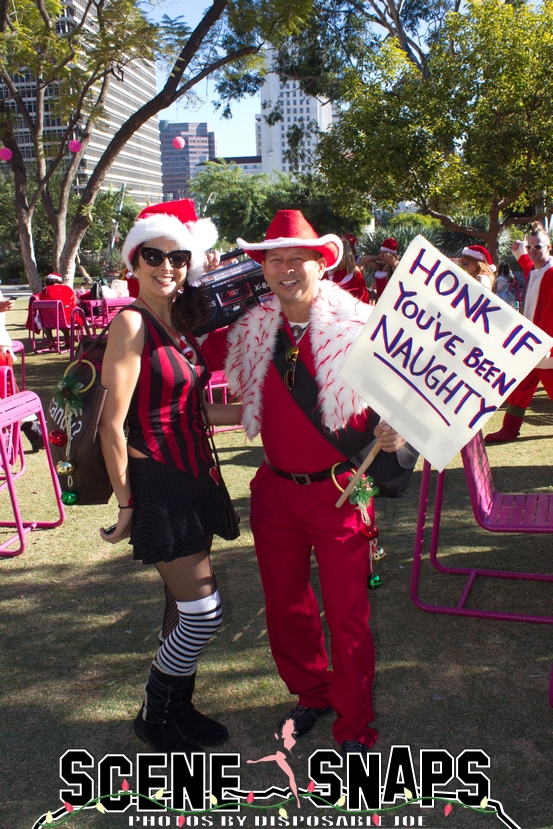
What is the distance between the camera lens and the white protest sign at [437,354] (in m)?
2.15

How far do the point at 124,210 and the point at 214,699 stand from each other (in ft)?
253

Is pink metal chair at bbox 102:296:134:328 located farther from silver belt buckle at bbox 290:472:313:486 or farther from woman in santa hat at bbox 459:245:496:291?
silver belt buckle at bbox 290:472:313:486

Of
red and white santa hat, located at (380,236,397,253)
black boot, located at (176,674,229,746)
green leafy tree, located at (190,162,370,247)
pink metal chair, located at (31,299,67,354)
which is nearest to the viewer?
black boot, located at (176,674,229,746)

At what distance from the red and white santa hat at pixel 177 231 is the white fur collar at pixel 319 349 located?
29 cm

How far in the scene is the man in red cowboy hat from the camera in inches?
97.2

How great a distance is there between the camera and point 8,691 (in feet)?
10.2

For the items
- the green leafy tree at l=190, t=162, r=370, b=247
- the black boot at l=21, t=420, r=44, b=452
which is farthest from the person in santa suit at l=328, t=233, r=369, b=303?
the green leafy tree at l=190, t=162, r=370, b=247

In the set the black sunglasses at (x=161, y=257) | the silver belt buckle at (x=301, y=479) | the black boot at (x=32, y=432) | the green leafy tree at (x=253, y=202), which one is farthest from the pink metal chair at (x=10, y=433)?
the green leafy tree at (x=253, y=202)

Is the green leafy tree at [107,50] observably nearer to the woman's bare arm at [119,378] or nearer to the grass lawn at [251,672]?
the grass lawn at [251,672]

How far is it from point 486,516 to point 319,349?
1.52 meters

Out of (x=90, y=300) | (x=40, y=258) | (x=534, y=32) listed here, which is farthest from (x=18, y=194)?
(x=40, y=258)

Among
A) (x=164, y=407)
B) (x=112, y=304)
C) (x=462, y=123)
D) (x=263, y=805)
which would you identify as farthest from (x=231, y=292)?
(x=112, y=304)

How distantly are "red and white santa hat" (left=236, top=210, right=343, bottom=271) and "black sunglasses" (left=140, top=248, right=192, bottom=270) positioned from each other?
203 millimetres

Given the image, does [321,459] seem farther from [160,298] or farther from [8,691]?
[8,691]
